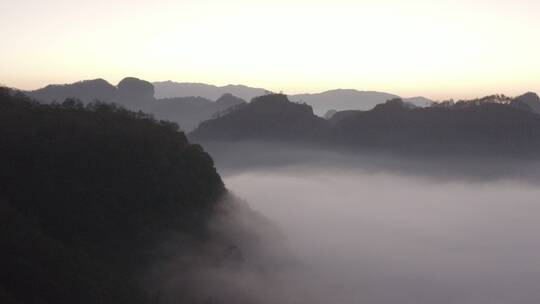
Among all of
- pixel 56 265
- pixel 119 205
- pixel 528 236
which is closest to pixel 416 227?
pixel 528 236

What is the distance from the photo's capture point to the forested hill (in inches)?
1387

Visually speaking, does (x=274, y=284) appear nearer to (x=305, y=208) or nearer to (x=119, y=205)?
(x=119, y=205)

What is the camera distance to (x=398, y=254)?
128m

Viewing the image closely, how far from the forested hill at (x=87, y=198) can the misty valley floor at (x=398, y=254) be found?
1716 cm

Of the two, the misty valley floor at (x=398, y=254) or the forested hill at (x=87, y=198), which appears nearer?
the forested hill at (x=87, y=198)

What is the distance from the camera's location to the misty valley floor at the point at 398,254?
3344 inches

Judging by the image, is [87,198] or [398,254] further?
[398,254]

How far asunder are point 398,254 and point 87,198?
98.7 m

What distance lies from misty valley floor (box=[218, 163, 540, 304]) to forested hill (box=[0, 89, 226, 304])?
17.2 metres

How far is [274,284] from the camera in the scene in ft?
224

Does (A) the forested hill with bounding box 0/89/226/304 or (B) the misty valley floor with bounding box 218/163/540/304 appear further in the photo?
(B) the misty valley floor with bounding box 218/163/540/304

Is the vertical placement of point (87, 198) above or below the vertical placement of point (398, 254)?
above

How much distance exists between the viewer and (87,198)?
4744cm

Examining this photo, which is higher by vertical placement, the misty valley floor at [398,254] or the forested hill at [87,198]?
the forested hill at [87,198]
